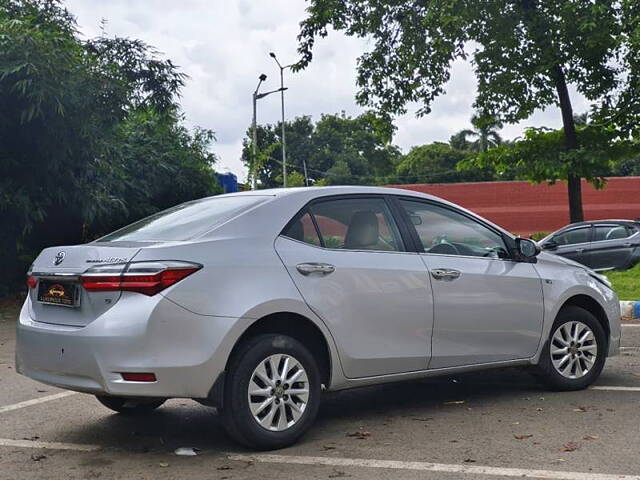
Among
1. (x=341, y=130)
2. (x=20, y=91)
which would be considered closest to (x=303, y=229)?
(x=20, y=91)

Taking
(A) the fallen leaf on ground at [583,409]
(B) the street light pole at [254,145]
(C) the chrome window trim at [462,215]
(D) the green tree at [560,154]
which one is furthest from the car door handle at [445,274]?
(B) the street light pole at [254,145]

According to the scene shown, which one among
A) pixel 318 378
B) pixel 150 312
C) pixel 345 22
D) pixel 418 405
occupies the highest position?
pixel 345 22

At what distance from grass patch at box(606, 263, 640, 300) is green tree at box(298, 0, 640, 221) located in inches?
159

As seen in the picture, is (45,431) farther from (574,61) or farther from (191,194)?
(574,61)

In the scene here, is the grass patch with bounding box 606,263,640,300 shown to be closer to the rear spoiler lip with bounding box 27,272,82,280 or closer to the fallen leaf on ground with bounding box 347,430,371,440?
the fallen leaf on ground with bounding box 347,430,371,440

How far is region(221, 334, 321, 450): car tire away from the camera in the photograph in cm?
498

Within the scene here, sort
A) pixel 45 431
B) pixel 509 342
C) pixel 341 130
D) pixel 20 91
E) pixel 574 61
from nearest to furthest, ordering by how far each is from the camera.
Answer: pixel 45 431
pixel 509 342
pixel 20 91
pixel 574 61
pixel 341 130

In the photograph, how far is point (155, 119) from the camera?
21859 millimetres

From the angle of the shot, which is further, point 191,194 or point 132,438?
point 191,194

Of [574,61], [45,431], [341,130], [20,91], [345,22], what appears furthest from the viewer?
[341,130]

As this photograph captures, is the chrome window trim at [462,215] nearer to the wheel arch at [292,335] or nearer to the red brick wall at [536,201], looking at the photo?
the wheel arch at [292,335]

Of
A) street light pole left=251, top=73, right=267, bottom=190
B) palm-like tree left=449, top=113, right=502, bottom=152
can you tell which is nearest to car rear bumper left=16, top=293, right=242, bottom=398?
street light pole left=251, top=73, right=267, bottom=190

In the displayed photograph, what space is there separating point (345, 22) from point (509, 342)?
18099 mm

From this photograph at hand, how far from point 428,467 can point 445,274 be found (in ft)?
5.47
